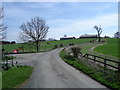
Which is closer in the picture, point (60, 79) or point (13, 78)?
point (60, 79)

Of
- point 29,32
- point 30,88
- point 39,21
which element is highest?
point 39,21

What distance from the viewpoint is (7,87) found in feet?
31.1

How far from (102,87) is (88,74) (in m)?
3.44

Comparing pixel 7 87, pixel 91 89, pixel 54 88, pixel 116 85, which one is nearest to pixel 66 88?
pixel 54 88

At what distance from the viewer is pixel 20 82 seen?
34.8ft

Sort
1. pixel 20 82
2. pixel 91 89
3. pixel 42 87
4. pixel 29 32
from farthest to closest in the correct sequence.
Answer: pixel 29 32
pixel 20 82
pixel 42 87
pixel 91 89

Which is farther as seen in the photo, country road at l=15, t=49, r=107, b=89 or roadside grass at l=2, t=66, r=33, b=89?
roadside grass at l=2, t=66, r=33, b=89

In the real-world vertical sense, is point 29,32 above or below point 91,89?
above

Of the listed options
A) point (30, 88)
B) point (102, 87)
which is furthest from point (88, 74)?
point (30, 88)

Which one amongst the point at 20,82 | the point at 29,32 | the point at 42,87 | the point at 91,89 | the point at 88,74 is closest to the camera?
the point at 91,89

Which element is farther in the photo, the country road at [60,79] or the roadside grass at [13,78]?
the roadside grass at [13,78]

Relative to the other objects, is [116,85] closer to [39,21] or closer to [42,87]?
[42,87]

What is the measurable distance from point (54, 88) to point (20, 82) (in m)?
2.89

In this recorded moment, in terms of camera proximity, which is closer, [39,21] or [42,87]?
[42,87]
